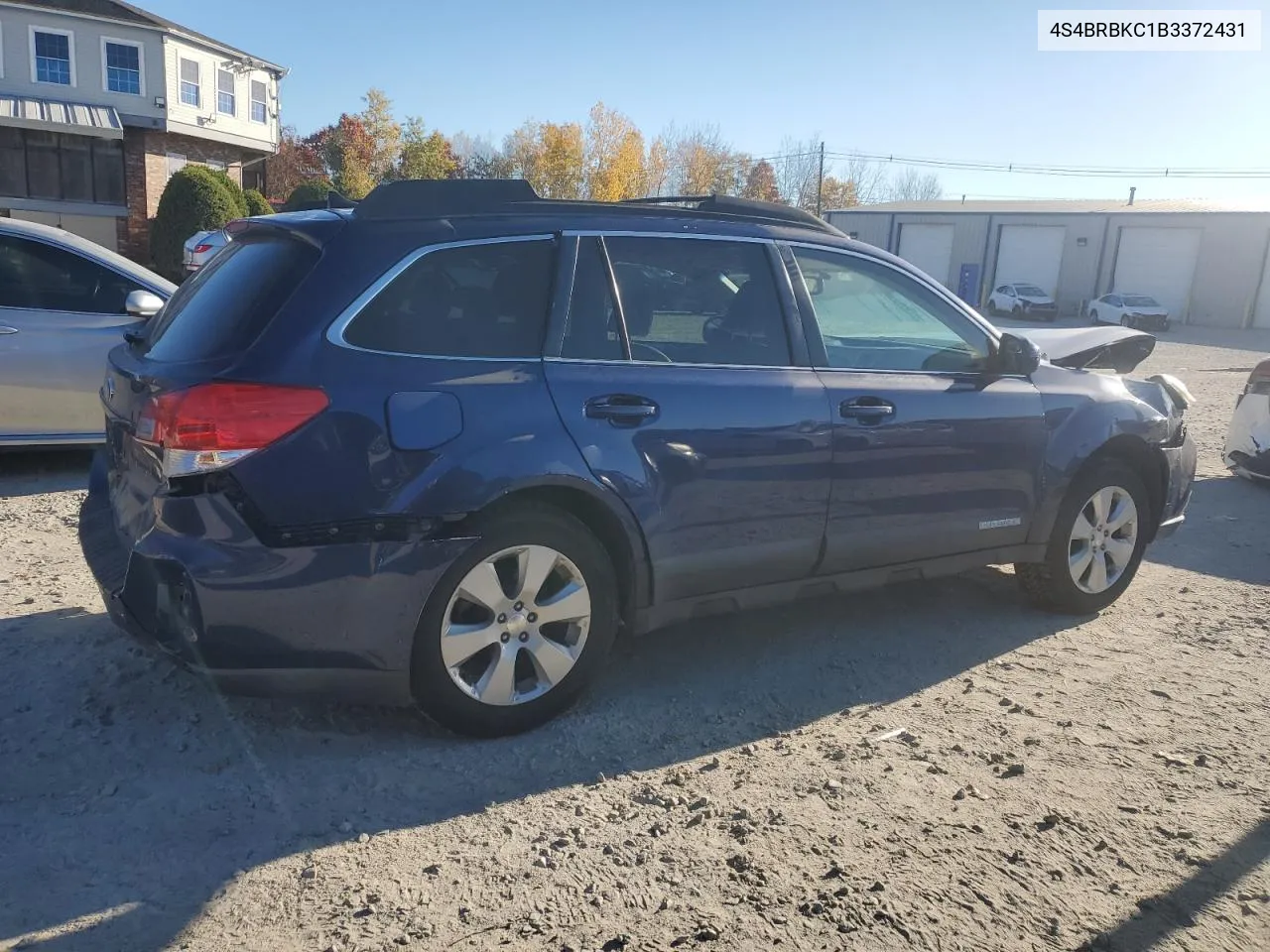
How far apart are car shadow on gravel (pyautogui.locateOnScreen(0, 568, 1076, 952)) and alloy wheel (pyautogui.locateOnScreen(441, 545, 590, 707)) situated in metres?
0.23

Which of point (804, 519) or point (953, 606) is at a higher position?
point (804, 519)

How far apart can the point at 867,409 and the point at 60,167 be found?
35315 millimetres

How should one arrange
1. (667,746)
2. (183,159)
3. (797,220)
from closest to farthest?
(667,746)
(797,220)
(183,159)

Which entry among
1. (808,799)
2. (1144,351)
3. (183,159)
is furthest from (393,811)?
(183,159)

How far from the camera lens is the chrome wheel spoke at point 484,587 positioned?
3.45 m

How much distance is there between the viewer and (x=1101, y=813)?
132 inches

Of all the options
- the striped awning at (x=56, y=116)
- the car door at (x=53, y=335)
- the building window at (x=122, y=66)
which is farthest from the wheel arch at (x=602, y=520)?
the building window at (x=122, y=66)

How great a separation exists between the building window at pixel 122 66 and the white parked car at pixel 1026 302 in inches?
1275

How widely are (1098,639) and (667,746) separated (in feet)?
7.98

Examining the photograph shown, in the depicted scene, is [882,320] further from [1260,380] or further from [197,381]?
[1260,380]

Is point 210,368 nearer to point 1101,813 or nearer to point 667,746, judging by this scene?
point 667,746

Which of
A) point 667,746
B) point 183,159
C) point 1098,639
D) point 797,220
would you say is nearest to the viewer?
point 667,746

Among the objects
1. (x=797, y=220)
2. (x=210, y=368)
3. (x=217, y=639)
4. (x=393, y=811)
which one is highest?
(x=797, y=220)

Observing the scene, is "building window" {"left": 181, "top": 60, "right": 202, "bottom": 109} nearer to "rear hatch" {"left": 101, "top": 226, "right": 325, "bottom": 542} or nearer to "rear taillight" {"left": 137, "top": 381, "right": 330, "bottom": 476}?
"rear hatch" {"left": 101, "top": 226, "right": 325, "bottom": 542}
